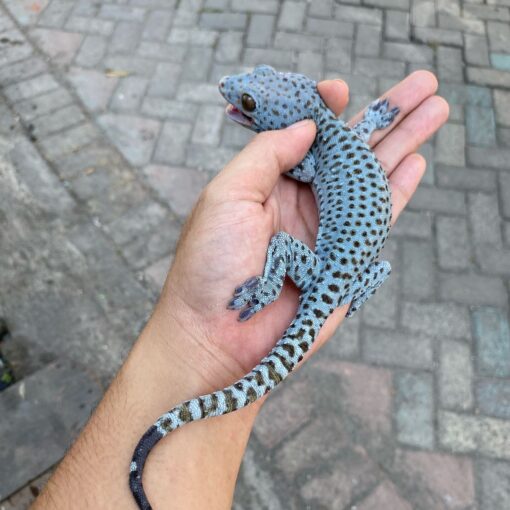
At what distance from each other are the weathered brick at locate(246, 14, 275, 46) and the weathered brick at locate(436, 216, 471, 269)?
12.5ft

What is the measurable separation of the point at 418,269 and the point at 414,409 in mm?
1589

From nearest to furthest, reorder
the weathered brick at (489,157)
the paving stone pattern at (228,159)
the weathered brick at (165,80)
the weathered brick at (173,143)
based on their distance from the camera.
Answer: the paving stone pattern at (228,159) < the weathered brick at (489,157) < the weathered brick at (173,143) < the weathered brick at (165,80)

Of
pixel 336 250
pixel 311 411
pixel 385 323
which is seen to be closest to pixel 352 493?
pixel 311 411

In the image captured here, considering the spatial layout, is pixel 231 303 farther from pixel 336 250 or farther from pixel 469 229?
pixel 469 229

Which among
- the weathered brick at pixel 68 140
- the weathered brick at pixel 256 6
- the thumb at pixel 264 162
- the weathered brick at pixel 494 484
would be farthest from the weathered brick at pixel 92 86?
the weathered brick at pixel 494 484

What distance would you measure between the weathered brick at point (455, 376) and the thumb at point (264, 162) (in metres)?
2.54

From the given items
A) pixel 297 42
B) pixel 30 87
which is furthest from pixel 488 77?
pixel 30 87

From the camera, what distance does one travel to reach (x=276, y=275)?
4062 millimetres

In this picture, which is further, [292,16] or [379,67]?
[292,16]

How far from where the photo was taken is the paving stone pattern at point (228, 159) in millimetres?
5090

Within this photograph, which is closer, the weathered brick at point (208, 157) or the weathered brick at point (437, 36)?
the weathered brick at point (208, 157)

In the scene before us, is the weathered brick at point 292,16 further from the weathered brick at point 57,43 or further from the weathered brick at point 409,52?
the weathered brick at point 57,43

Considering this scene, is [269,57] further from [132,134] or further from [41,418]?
[41,418]

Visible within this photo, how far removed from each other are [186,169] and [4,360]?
9.96ft
